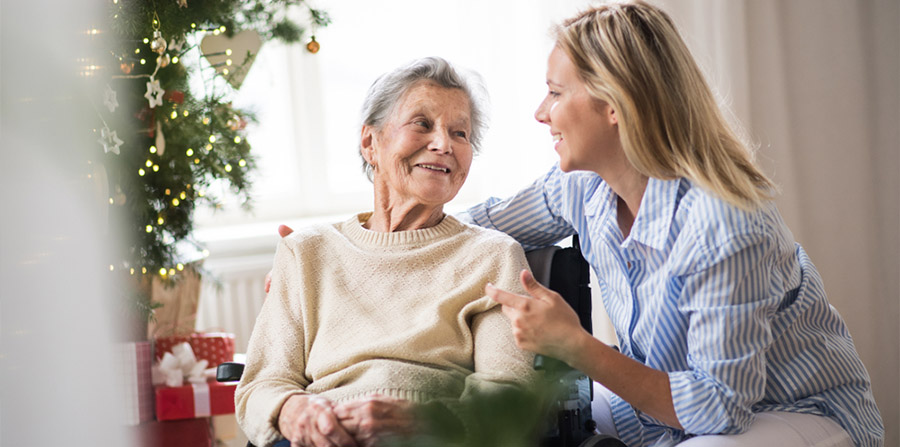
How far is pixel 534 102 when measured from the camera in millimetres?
3189

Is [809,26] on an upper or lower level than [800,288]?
upper

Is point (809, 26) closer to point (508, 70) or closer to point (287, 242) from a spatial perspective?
point (508, 70)

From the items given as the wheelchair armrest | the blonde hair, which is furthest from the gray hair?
the wheelchair armrest

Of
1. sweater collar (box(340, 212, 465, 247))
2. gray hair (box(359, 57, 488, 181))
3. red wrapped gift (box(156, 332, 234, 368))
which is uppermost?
gray hair (box(359, 57, 488, 181))

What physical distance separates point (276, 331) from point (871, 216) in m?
2.46

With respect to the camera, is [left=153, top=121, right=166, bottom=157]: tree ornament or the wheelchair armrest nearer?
the wheelchair armrest

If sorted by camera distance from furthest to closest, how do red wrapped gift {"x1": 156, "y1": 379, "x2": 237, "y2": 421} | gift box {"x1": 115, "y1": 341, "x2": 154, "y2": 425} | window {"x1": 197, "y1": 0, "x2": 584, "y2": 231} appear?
window {"x1": 197, "y1": 0, "x2": 584, "y2": 231} < red wrapped gift {"x1": 156, "y1": 379, "x2": 237, "y2": 421} < gift box {"x1": 115, "y1": 341, "x2": 154, "y2": 425}

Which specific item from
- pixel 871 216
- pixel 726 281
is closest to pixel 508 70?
pixel 871 216

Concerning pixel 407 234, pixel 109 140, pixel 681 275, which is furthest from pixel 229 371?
pixel 681 275

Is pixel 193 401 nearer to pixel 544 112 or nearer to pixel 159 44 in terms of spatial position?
pixel 159 44

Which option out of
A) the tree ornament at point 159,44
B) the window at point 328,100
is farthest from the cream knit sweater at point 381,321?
the window at point 328,100

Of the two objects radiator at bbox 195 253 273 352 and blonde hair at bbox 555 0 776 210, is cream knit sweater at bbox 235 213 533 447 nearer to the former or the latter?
blonde hair at bbox 555 0 776 210

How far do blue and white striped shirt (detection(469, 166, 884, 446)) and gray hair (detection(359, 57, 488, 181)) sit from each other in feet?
0.82

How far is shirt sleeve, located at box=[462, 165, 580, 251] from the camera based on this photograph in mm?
1854
